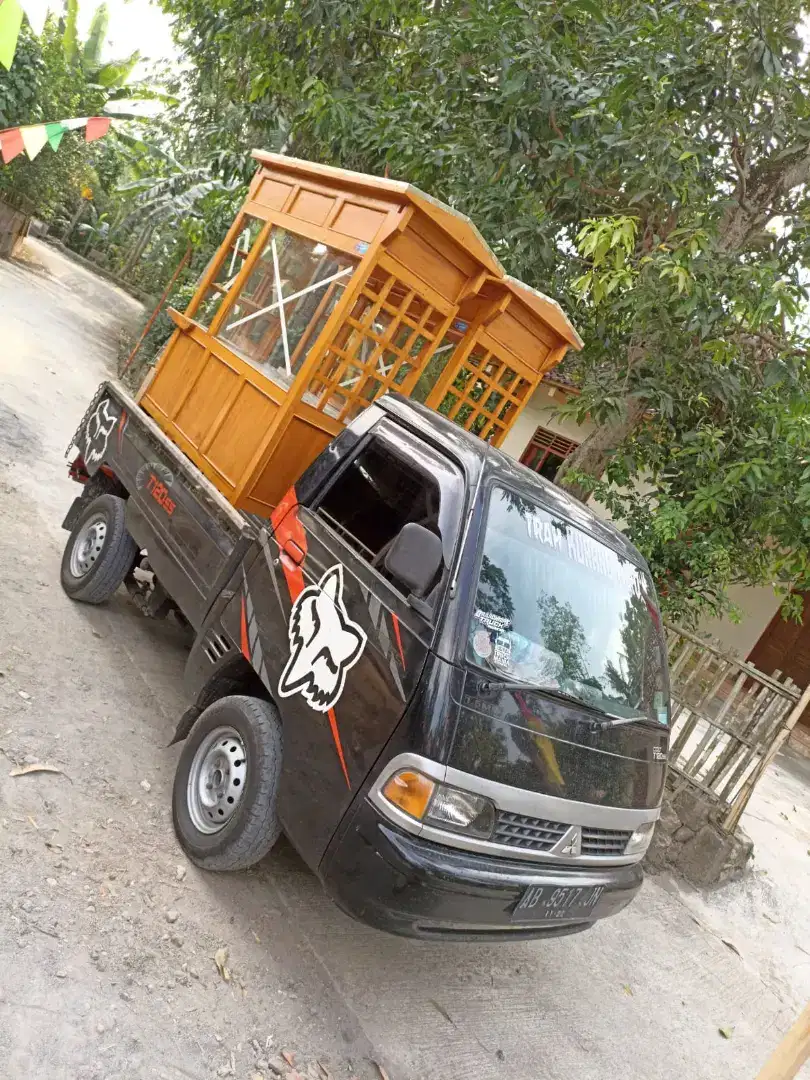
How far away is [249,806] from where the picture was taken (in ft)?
10.2

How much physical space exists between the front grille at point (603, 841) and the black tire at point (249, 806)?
1.14 m

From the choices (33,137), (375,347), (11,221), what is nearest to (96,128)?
(33,137)

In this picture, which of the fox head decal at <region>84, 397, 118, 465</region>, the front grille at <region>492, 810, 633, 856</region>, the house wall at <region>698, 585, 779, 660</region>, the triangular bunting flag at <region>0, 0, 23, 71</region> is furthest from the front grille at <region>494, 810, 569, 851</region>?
the house wall at <region>698, 585, 779, 660</region>

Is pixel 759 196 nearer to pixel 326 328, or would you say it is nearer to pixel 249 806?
pixel 326 328

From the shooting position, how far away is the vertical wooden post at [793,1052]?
2398mm

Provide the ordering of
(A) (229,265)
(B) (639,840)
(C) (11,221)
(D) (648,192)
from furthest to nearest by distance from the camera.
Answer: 1. (C) (11,221)
2. (D) (648,192)
3. (A) (229,265)
4. (B) (639,840)

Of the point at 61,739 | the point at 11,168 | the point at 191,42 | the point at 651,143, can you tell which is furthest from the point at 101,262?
→ the point at 61,739

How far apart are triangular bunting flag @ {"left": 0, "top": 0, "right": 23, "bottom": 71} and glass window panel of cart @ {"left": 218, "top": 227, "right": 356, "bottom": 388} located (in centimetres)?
188

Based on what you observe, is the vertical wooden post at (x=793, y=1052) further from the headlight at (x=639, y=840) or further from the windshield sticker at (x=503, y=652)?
the windshield sticker at (x=503, y=652)

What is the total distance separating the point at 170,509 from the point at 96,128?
5.34 m

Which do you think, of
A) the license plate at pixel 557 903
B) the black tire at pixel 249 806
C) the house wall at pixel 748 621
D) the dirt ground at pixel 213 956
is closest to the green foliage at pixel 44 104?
the dirt ground at pixel 213 956

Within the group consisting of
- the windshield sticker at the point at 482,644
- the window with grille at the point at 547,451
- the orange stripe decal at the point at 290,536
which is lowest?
the orange stripe decal at the point at 290,536

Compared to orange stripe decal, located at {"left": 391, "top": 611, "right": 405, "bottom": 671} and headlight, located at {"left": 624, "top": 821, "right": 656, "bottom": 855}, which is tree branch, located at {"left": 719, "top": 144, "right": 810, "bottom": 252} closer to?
headlight, located at {"left": 624, "top": 821, "right": 656, "bottom": 855}

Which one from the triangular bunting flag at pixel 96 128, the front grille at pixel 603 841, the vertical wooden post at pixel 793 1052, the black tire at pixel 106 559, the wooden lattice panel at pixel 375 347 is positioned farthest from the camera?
the triangular bunting flag at pixel 96 128
